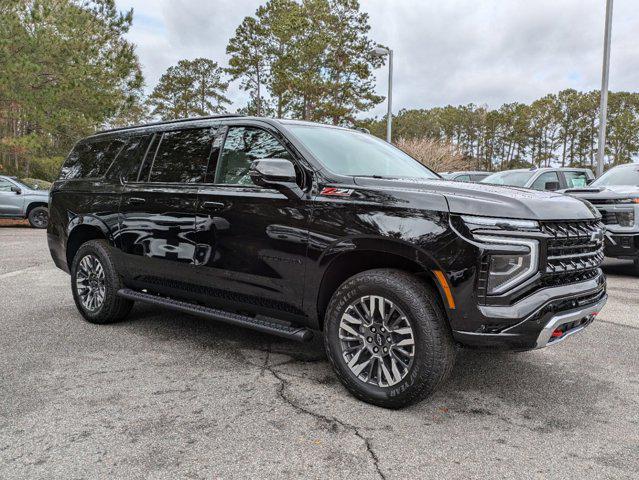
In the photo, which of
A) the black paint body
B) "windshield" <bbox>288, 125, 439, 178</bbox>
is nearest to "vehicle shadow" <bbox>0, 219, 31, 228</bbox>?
the black paint body

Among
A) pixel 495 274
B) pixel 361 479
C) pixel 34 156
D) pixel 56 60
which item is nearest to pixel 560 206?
pixel 495 274

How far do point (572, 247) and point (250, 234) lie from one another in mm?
2089

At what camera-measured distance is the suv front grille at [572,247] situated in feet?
10.0

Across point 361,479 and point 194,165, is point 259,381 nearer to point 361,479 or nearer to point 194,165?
point 361,479

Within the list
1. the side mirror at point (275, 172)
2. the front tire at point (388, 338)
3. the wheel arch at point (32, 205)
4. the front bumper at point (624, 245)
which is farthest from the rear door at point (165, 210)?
the wheel arch at point (32, 205)

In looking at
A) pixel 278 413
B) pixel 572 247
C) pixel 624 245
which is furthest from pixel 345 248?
pixel 624 245

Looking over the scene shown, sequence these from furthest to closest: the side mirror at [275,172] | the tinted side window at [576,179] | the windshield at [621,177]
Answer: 1. the tinted side window at [576,179]
2. the windshield at [621,177]
3. the side mirror at [275,172]

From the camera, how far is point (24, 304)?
19.9 ft

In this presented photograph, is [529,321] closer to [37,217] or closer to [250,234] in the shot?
[250,234]

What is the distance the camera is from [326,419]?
10.3ft

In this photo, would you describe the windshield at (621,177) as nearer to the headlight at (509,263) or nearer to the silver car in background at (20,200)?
the headlight at (509,263)

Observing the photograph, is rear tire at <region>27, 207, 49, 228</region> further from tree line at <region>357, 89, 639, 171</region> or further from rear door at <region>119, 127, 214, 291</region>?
tree line at <region>357, 89, 639, 171</region>

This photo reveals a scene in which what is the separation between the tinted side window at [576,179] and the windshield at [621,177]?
6.43 feet

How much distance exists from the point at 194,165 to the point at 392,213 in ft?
6.37
